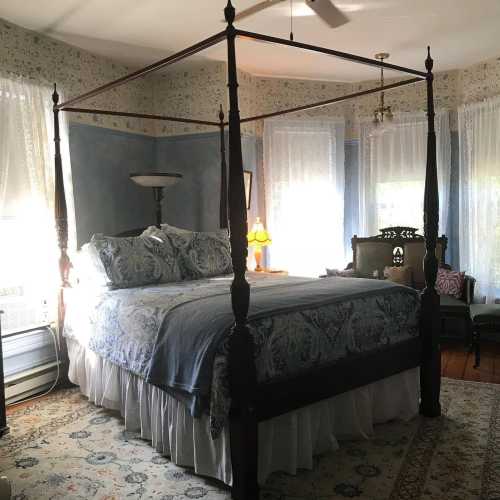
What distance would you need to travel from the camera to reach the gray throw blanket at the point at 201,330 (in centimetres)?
232

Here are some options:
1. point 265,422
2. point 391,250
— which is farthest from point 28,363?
point 391,250

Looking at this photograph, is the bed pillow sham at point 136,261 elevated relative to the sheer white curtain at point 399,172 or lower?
lower

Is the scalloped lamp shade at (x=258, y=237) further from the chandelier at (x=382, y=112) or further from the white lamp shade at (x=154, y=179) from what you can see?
the chandelier at (x=382, y=112)

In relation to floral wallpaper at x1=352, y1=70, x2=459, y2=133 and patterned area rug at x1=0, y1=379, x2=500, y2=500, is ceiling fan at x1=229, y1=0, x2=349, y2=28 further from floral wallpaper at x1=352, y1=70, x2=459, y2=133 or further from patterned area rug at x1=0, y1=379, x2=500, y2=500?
patterned area rug at x1=0, y1=379, x2=500, y2=500

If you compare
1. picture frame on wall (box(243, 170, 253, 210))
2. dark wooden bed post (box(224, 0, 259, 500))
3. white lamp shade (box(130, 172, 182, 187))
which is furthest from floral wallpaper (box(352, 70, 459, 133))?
dark wooden bed post (box(224, 0, 259, 500))

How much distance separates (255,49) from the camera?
4.71 meters

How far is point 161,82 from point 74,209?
1825 millimetres

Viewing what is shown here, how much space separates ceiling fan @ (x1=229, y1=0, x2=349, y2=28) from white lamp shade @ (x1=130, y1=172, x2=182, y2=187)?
1511 mm

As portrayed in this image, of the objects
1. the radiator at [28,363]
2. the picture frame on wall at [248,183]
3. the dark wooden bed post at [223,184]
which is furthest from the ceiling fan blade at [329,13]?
the radiator at [28,363]

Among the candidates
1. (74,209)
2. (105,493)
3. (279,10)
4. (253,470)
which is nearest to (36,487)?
(105,493)

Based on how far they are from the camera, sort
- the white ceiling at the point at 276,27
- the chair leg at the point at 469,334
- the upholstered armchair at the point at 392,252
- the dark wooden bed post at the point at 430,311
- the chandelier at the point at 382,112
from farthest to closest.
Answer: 1. the upholstered armchair at the point at 392,252
2. the chair leg at the point at 469,334
3. the chandelier at the point at 382,112
4. the white ceiling at the point at 276,27
5. the dark wooden bed post at the point at 430,311

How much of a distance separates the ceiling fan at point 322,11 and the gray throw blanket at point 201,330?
1817mm

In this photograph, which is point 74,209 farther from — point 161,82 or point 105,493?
point 105,493

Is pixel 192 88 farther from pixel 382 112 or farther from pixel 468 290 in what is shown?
pixel 468 290
